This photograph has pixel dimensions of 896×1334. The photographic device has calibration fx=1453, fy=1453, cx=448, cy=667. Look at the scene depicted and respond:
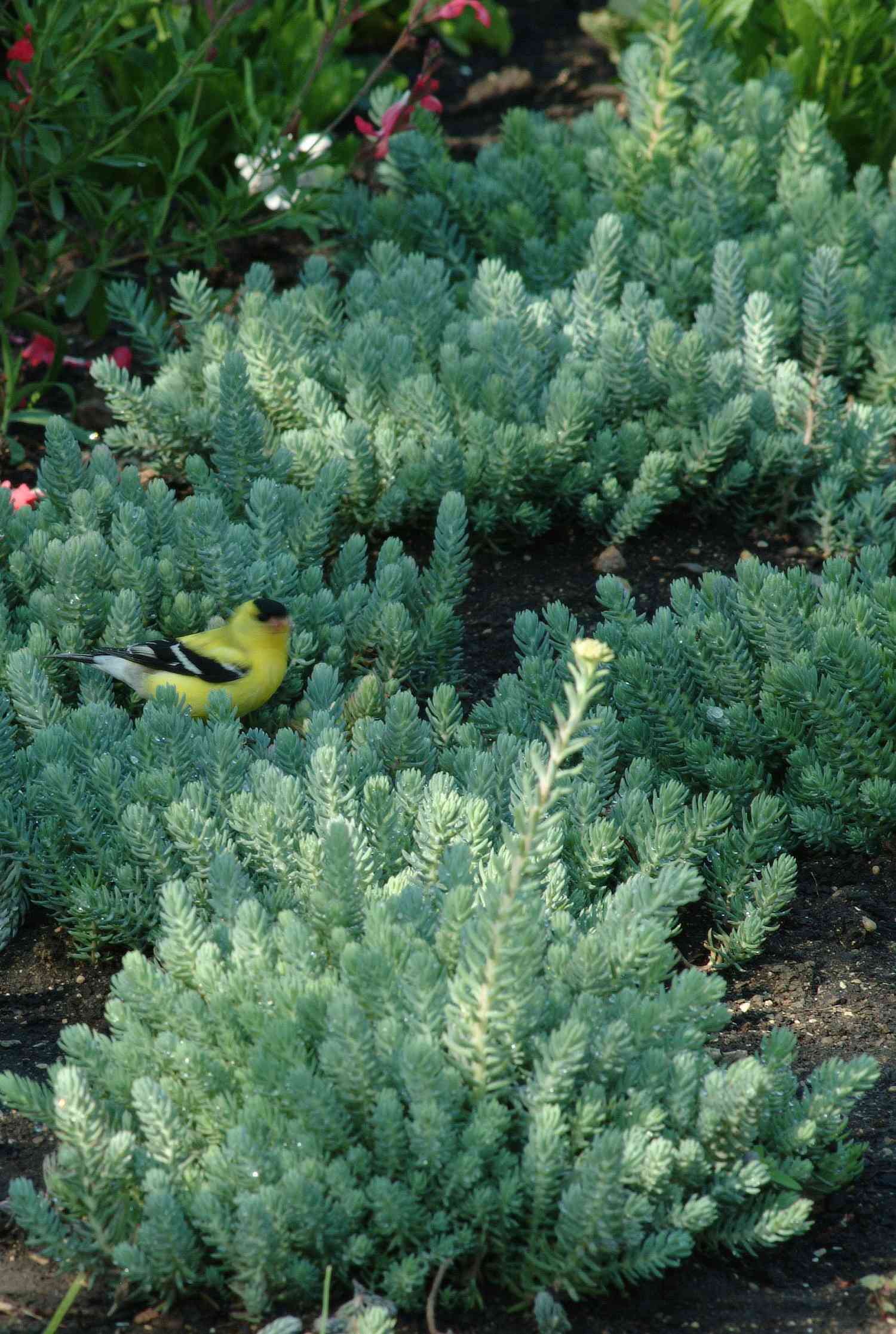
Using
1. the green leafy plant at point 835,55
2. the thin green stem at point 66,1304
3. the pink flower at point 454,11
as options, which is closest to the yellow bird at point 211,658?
the thin green stem at point 66,1304

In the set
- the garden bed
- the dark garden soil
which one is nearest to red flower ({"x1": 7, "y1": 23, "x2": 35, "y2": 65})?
the dark garden soil

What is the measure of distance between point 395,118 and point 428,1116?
426cm

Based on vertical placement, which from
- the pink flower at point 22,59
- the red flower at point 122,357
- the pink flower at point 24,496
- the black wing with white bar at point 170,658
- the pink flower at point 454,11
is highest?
the pink flower at point 454,11

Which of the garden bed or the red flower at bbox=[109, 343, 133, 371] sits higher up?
the garden bed

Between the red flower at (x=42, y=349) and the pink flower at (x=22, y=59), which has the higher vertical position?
the pink flower at (x=22, y=59)

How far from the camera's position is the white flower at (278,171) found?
5102mm

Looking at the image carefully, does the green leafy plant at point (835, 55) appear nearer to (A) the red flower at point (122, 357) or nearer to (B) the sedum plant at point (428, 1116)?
(A) the red flower at point (122, 357)

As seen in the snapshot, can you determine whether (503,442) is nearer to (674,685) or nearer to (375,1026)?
(674,685)

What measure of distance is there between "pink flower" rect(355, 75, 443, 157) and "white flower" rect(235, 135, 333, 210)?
177 mm

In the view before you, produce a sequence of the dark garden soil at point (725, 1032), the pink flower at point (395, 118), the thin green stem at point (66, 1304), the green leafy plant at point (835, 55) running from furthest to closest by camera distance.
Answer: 1. the green leafy plant at point (835, 55)
2. the pink flower at point (395, 118)
3. the dark garden soil at point (725, 1032)
4. the thin green stem at point (66, 1304)

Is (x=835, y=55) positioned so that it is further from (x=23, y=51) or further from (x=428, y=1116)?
(x=428, y=1116)

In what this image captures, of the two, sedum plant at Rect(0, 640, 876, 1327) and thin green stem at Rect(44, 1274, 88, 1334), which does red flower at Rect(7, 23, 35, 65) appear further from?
thin green stem at Rect(44, 1274, 88, 1334)

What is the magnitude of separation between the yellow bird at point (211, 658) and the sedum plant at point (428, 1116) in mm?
1140

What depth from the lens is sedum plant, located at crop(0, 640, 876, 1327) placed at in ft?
6.90
